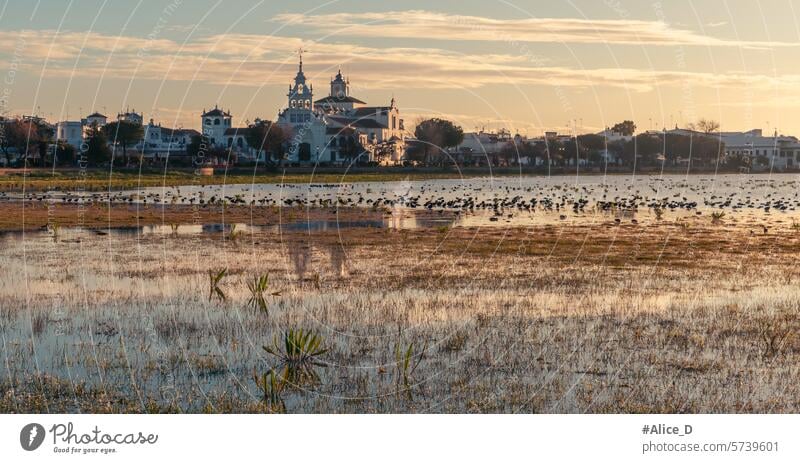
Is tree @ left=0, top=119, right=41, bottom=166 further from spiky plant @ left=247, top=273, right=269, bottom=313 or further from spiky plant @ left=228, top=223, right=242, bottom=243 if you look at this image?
spiky plant @ left=247, top=273, right=269, bottom=313

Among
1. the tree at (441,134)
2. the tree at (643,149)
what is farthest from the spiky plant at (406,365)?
the tree at (643,149)

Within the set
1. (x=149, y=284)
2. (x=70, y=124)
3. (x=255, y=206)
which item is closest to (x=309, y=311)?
(x=149, y=284)

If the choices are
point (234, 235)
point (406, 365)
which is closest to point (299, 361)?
point (406, 365)

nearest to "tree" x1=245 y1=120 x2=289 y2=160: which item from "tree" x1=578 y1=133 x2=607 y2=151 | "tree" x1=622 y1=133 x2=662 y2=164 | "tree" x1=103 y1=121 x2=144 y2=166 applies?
"tree" x1=103 y1=121 x2=144 y2=166

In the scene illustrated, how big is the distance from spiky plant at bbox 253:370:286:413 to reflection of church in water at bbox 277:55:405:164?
114 metres

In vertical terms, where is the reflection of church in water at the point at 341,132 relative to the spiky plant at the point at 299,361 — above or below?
above

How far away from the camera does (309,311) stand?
20406 mm

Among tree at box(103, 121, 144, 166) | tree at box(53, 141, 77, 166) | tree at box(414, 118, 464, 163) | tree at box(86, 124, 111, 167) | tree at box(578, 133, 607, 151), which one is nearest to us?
tree at box(86, 124, 111, 167)

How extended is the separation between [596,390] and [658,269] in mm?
14058

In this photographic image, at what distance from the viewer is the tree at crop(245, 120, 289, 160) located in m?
130

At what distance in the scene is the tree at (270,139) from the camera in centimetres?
12950

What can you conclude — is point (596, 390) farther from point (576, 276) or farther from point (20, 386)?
point (576, 276)

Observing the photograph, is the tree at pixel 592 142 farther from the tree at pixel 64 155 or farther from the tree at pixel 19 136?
the tree at pixel 19 136

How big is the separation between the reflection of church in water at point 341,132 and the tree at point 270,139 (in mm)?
1550
